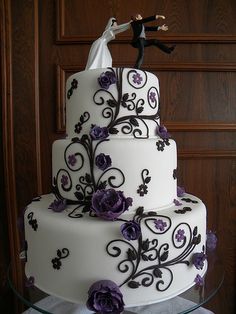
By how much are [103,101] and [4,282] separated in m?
1.19

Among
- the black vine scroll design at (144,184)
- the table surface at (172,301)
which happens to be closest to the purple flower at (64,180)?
the black vine scroll design at (144,184)

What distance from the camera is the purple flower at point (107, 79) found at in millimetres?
810

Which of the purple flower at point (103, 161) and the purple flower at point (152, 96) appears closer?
the purple flower at point (103, 161)

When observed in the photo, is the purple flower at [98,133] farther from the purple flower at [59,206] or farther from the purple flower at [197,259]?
Answer: the purple flower at [197,259]

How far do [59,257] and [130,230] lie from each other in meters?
0.23

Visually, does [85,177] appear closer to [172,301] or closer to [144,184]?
[144,184]

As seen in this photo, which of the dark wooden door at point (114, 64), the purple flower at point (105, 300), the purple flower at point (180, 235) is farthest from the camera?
the dark wooden door at point (114, 64)

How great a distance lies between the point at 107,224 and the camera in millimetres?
725

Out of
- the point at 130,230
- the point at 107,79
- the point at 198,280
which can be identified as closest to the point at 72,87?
the point at 107,79

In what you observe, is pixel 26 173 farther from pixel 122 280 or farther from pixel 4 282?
pixel 122 280

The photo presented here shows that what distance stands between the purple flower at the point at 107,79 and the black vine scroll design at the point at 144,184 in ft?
0.95

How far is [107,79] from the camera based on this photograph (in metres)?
0.81

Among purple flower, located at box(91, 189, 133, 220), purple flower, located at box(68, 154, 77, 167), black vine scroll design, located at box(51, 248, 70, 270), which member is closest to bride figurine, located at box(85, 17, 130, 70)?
purple flower, located at box(68, 154, 77, 167)

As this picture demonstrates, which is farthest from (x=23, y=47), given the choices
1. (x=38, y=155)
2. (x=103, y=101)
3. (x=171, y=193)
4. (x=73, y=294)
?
(x=73, y=294)
